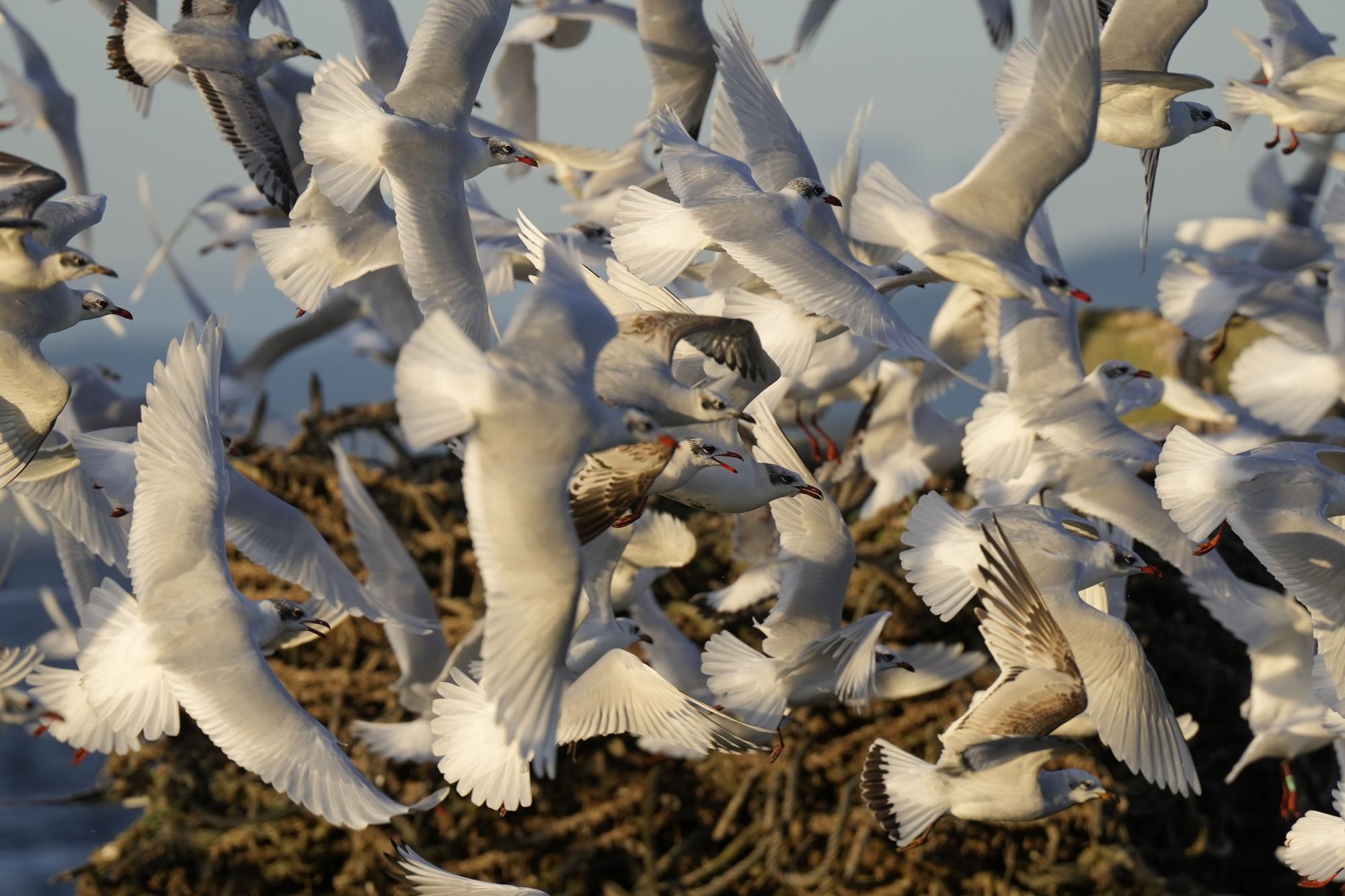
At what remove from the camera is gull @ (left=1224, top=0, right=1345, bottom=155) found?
3.90 m

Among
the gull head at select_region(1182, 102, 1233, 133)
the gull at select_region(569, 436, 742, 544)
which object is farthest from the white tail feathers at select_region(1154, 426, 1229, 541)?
the gull at select_region(569, 436, 742, 544)

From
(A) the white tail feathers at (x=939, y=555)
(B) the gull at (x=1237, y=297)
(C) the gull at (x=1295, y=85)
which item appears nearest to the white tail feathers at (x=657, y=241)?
(A) the white tail feathers at (x=939, y=555)

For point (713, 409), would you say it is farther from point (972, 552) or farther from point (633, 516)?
point (972, 552)

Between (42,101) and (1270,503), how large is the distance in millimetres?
3895

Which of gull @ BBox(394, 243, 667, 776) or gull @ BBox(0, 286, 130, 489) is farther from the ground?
gull @ BBox(394, 243, 667, 776)

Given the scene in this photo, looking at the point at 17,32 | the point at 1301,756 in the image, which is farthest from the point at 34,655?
the point at 1301,756

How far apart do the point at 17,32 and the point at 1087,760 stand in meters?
3.91

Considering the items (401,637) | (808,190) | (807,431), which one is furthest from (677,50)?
(401,637)

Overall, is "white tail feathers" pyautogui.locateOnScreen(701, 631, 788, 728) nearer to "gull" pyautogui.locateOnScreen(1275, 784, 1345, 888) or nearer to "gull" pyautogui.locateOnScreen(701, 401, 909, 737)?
"gull" pyautogui.locateOnScreen(701, 401, 909, 737)

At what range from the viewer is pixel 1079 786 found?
2.75 m

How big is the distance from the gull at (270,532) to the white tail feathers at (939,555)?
0.99 metres

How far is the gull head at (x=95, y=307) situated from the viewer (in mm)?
2848

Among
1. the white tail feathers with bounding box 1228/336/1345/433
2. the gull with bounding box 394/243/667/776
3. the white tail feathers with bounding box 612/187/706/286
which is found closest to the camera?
the gull with bounding box 394/243/667/776

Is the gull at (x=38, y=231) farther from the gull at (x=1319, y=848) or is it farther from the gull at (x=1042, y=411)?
the gull at (x=1319, y=848)
